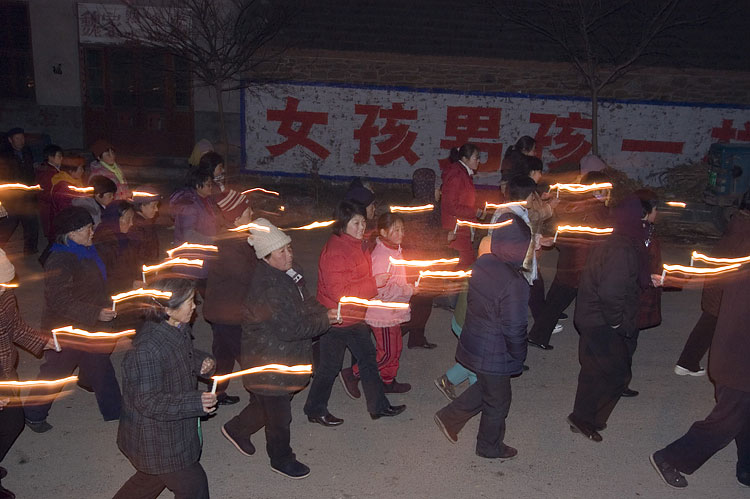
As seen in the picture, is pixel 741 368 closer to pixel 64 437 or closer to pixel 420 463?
pixel 420 463

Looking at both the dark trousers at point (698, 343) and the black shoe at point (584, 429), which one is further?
the dark trousers at point (698, 343)

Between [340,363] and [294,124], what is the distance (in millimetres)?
10687

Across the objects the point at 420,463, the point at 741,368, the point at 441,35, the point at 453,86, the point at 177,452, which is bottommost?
the point at 420,463

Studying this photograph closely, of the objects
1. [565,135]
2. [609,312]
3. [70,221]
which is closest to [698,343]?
[609,312]

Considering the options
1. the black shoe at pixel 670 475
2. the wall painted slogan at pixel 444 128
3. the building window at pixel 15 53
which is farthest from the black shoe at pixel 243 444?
the building window at pixel 15 53

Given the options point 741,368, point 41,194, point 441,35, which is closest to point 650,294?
point 741,368

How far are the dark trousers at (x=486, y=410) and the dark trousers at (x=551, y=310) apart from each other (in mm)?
2257

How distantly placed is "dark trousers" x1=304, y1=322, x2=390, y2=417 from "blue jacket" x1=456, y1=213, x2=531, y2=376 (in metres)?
0.92

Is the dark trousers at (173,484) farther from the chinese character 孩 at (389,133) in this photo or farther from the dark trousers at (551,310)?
the chinese character 孩 at (389,133)

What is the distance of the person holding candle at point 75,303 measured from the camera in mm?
5422

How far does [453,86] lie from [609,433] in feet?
36.1

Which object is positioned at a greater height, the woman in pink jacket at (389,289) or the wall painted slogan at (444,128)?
the wall painted slogan at (444,128)

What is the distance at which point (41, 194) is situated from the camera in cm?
941

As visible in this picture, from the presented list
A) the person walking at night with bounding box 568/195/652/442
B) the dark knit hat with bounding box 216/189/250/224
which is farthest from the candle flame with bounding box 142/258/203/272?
the person walking at night with bounding box 568/195/652/442
